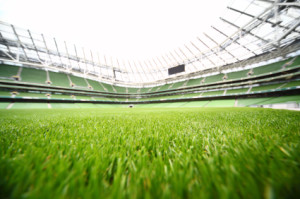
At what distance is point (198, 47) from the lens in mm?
18922

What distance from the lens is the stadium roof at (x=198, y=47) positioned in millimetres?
9859

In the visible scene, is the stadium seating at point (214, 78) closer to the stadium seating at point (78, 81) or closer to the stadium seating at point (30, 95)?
the stadium seating at point (78, 81)

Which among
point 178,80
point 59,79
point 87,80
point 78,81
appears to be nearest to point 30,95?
point 59,79

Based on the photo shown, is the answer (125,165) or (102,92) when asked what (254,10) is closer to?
(125,165)

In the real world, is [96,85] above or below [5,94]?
above

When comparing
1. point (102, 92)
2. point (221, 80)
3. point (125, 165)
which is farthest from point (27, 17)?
point (221, 80)

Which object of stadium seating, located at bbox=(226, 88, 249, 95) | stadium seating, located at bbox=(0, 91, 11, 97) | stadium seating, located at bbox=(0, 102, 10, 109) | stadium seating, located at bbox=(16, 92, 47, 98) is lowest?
stadium seating, located at bbox=(226, 88, 249, 95)

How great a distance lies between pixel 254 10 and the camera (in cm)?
1064

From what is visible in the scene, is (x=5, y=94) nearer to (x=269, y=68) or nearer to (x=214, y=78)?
(x=214, y=78)

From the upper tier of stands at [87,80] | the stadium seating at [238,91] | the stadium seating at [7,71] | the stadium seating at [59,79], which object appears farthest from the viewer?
the stadium seating at [59,79]

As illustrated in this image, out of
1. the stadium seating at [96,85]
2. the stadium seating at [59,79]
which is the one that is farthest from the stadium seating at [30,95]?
the stadium seating at [96,85]

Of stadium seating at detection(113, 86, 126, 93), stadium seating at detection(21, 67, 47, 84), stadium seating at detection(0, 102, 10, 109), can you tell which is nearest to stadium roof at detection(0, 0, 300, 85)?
stadium seating at detection(21, 67, 47, 84)

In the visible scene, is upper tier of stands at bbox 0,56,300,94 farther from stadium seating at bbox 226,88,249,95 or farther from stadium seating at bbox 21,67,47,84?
stadium seating at bbox 226,88,249,95

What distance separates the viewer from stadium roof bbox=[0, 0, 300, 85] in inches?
388
